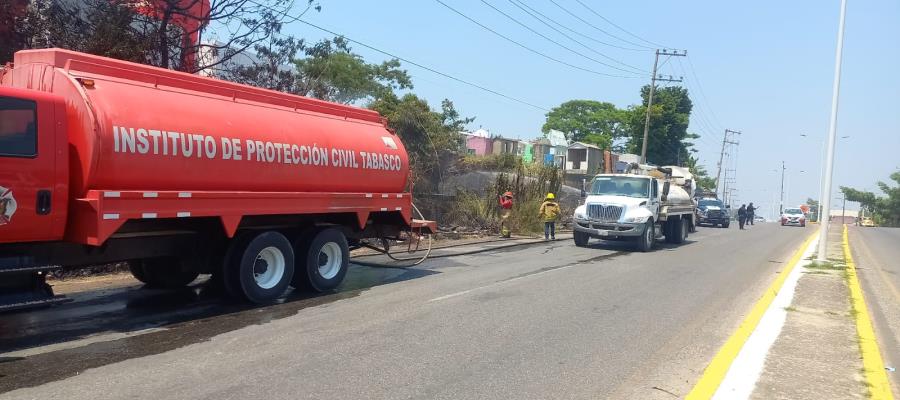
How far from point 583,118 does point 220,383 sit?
247 ft

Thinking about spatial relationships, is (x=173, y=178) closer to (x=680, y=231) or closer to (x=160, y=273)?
(x=160, y=273)

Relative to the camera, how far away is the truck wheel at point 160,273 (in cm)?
937

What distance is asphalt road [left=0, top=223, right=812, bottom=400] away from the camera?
16.7 ft

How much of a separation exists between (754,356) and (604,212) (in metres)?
11.8

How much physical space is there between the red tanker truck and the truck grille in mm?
8702

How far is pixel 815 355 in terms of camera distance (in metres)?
6.32

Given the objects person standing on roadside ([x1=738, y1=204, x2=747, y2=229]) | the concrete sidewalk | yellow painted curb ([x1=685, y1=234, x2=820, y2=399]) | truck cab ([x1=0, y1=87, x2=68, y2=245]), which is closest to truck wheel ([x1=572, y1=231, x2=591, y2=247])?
yellow painted curb ([x1=685, y1=234, x2=820, y2=399])

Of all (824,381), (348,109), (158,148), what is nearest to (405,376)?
(824,381)

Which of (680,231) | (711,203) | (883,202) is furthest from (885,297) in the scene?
(883,202)

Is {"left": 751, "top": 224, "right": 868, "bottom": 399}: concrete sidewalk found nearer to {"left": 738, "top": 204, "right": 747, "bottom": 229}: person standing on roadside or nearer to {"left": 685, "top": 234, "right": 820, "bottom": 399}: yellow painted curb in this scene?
{"left": 685, "top": 234, "right": 820, "bottom": 399}: yellow painted curb

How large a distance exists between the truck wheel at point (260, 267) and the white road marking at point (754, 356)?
5.94 meters

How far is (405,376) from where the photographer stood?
5.36 meters

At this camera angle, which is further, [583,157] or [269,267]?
[583,157]

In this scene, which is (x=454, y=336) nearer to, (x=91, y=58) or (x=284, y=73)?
(x=91, y=58)
